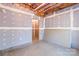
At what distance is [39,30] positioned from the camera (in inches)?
64.6

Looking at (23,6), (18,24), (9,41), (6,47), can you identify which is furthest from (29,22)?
(6,47)

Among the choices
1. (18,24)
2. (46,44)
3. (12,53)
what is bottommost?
(12,53)

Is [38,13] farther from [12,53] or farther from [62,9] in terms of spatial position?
[12,53]

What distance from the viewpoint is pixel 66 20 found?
1.64 m

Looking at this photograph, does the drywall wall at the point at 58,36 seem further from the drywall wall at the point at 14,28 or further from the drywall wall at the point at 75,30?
the drywall wall at the point at 14,28

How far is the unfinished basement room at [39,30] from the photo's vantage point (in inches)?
59.2

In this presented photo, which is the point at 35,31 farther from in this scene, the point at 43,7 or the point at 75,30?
the point at 75,30

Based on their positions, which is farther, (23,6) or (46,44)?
(46,44)

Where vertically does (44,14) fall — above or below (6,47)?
above

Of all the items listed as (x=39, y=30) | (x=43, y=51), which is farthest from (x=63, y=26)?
(x=43, y=51)

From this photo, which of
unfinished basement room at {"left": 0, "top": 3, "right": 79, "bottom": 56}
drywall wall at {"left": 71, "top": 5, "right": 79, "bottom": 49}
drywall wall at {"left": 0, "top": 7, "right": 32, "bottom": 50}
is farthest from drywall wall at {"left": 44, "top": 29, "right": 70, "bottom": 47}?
drywall wall at {"left": 0, "top": 7, "right": 32, "bottom": 50}

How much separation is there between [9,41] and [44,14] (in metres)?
0.77

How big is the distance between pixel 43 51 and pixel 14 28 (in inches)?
24.7

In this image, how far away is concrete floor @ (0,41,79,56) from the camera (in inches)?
58.8
